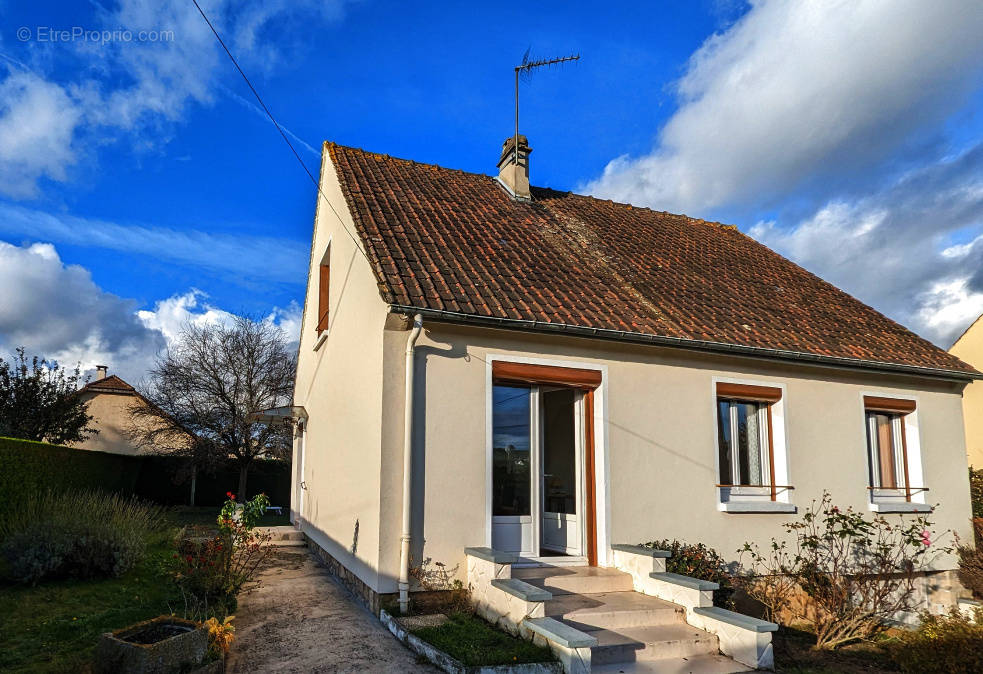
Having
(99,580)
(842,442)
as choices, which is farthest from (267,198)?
(842,442)

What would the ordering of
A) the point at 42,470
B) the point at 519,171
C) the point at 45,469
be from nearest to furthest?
the point at 42,470, the point at 45,469, the point at 519,171

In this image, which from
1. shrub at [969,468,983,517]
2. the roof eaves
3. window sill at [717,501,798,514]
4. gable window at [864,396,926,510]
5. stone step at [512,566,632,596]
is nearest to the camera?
stone step at [512,566,632,596]

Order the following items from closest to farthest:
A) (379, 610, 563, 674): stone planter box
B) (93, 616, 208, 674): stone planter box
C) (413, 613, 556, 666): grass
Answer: (93, 616, 208, 674): stone planter box → (379, 610, 563, 674): stone planter box → (413, 613, 556, 666): grass

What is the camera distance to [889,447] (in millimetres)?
11102

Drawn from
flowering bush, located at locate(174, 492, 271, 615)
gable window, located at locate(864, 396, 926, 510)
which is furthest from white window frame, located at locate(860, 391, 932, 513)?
flowering bush, located at locate(174, 492, 271, 615)

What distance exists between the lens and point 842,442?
10.1 m

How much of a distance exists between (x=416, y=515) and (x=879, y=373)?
25.3 feet

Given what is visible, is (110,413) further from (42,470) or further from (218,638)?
(218,638)

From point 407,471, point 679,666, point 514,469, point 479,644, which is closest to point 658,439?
point 514,469

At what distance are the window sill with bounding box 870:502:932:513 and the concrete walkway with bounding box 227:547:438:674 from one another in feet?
24.9

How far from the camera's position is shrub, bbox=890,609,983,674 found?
6.19 meters

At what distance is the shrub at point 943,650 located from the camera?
619 centimetres

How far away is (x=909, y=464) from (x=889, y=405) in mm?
1100

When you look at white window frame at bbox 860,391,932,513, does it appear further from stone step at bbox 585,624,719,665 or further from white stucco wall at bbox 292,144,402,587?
white stucco wall at bbox 292,144,402,587
